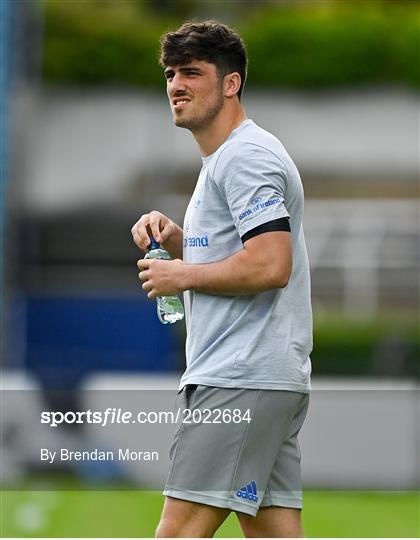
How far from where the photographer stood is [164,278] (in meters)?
4.23

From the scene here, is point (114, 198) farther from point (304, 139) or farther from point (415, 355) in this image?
point (415, 355)

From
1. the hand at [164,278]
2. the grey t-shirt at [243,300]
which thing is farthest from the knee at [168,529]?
the hand at [164,278]

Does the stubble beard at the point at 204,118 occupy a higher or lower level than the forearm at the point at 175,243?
higher

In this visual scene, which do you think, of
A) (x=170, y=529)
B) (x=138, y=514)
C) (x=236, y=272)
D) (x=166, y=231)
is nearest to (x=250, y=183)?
(x=236, y=272)

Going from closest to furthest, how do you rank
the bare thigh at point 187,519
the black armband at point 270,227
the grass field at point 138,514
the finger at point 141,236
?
the black armband at point 270,227
the bare thigh at point 187,519
the finger at point 141,236
the grass field at point 138,514

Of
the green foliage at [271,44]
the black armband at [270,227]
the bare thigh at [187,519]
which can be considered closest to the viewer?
the black armband at [270,227]

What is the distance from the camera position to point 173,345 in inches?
724

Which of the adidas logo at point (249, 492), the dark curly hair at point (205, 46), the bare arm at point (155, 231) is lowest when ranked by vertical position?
the adidas logo at point (249, 492)

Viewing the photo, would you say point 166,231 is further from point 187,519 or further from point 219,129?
point 187,519

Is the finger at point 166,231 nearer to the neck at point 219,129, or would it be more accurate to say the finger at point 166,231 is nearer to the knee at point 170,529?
the neck at point 219,129

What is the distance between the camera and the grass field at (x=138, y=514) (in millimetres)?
9234

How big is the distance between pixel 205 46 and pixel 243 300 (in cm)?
75

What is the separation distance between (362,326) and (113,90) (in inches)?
350

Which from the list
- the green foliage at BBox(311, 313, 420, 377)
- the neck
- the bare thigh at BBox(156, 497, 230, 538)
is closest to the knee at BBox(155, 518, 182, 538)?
the bare thigh at BBox(156, 497, 230, 538)
